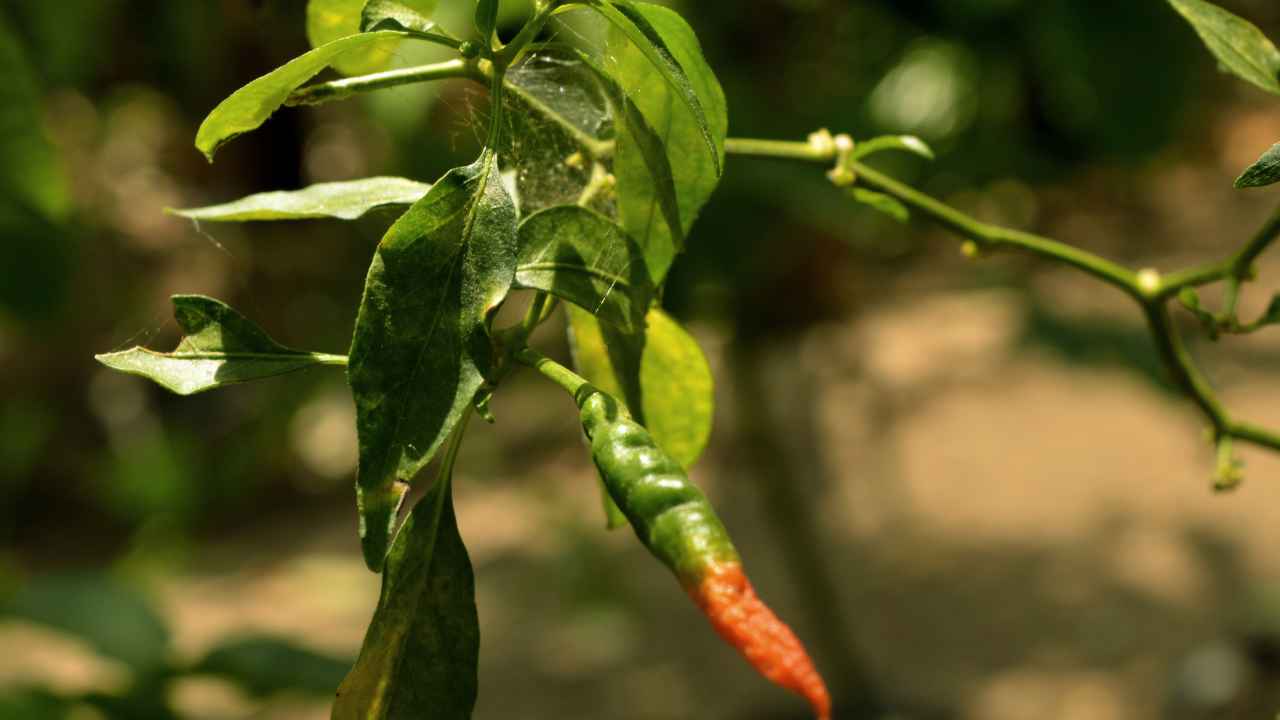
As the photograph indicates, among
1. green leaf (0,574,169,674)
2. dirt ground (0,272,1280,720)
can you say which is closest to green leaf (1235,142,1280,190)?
green leaf (0,574,169,674)

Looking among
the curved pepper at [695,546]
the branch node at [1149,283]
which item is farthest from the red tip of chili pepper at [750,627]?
the branch node at [1149,283]

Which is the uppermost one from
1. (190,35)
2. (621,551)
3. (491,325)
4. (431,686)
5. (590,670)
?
(190,35)

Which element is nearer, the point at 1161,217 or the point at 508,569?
the point at 508,569

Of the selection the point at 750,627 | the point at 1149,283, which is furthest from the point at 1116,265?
the point at 750,627

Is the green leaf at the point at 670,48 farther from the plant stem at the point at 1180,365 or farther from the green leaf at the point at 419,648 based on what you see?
the plant stem at the point at 1180,365

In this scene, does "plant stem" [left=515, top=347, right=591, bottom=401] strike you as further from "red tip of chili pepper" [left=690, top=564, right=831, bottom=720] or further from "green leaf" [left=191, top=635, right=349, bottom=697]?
"green leaf" [left=191, top=635, right=349, bottom=697]

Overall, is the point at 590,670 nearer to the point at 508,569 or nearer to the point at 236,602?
the point at 508,569

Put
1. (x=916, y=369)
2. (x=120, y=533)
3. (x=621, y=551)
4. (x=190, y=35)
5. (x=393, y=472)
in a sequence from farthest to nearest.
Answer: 1. (x=120, y=533)
2. (x=916, y=369)
3. (x=621, y=551)
4. (x=190, y=35)
5. (x=393, y=472)

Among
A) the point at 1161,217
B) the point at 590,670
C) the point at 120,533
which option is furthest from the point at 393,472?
the point at 1161,217

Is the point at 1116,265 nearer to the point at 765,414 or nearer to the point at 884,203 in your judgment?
the point at 884,203
